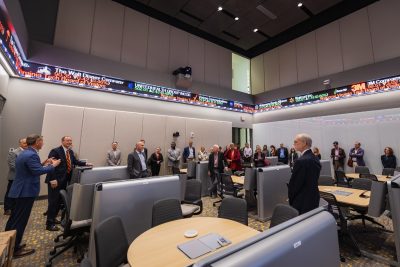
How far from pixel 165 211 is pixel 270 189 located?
2.72 metres

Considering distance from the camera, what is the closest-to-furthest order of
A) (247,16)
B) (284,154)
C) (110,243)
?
(110,243) < (247,16) < (284,154)

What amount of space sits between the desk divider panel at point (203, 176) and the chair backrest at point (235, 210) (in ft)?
11.7

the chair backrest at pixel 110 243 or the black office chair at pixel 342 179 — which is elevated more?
the black office chair at pixel 342 179

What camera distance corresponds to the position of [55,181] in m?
3.55

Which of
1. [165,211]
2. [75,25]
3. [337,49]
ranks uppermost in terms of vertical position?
[337,49]

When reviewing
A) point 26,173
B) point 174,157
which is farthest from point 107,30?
point 26,173

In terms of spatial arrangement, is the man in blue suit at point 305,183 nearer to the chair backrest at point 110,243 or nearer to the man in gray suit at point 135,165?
the chair backrest at point 110,243

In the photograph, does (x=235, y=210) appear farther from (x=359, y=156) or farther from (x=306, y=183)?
(x=359, y=156)

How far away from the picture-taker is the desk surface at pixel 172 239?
1513 millimetres

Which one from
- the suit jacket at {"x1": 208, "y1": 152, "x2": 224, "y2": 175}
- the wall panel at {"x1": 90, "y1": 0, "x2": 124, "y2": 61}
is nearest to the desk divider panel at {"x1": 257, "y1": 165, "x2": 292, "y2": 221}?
the suit jacket at {"x1": 208, "y1": 152, "x2": 224, "y2": 175}

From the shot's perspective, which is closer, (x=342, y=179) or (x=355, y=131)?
(x=342, y=179)

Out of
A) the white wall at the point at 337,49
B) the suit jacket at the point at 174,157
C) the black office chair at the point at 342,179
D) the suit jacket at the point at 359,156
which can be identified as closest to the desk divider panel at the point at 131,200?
the suit jacket at the point at 174,157

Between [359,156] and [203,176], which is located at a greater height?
[359,156]

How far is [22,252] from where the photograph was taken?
9.22 feet
